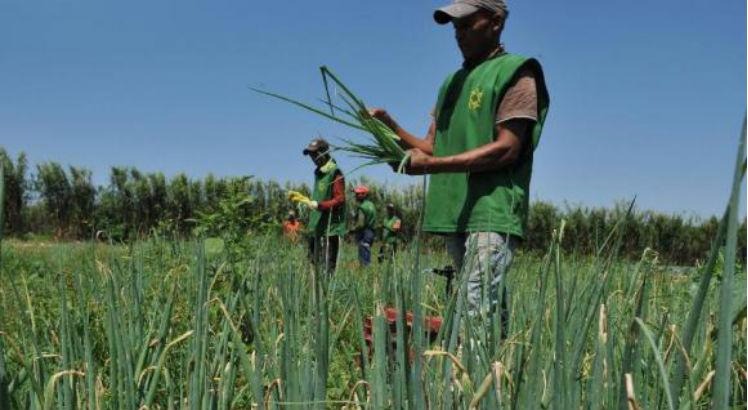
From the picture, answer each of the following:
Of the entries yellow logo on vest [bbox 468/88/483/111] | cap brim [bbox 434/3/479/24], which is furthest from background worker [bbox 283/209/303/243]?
cap brim [bbox 434/3/479/24]

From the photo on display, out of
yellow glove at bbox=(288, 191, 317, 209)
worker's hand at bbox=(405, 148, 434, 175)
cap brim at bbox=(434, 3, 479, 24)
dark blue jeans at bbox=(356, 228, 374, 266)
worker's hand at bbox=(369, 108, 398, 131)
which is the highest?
cap brim at bbox=(434, 3, 479, 24)

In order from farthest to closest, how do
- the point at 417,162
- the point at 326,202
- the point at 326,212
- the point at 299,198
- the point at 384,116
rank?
the point at 326,212, the point at 326,202, the point at 299,198, the point at 384,116, the point at 417,162

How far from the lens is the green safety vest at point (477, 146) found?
84.3 inches

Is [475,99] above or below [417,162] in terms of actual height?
above

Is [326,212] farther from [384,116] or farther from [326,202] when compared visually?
[384,116]

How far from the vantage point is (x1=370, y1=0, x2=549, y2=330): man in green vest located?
6.89ft

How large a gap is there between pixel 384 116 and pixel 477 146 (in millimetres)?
325

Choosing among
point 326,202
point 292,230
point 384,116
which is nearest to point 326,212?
point 326,202

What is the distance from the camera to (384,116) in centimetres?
235

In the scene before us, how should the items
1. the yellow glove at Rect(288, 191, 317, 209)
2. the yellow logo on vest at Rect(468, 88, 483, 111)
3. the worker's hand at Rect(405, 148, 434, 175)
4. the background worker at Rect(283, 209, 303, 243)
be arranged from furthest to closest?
the yellow glove at Rect(288, 191, 317, 209) < the background worker at Rect(283, 209, 303, 243) < the yellow logo on vest at Rect(468, 88, 483, 111) < the worker's hand at Rect(405, 148, 434, 175)

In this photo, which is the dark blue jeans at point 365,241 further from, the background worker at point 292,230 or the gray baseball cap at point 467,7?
the gray baseball cap at point 467,7

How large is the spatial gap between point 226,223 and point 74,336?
2.54 m

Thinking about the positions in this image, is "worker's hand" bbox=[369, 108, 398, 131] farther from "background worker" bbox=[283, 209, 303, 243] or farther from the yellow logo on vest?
"background worker" bbox=[283, 209, 303, 243]

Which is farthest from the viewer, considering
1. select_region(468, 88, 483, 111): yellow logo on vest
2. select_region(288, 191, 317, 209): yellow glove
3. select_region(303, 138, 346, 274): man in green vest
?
select_region(303, 138, 346, 274): man in green vest
